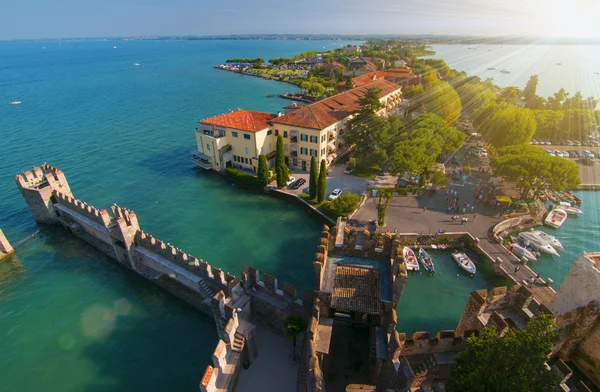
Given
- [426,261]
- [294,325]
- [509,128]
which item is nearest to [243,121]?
[426,261]

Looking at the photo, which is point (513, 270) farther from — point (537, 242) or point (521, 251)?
point (537, 242)

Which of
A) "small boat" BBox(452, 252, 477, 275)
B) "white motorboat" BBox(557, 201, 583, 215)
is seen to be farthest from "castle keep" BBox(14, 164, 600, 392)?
"white motorboat" BBox(557, 201, 583, 215)

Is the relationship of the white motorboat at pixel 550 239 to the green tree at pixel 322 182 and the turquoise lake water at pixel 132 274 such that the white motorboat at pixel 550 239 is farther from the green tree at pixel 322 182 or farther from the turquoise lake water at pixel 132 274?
the green tree at pixel 322 182

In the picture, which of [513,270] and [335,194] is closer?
[513,270]

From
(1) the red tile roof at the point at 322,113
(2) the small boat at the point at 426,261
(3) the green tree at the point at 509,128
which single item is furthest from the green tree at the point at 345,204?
(3) the green tree at the point at 509,128

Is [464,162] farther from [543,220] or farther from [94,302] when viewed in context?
[94,302]

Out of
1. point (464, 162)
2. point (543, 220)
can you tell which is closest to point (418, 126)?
point (464, 162)

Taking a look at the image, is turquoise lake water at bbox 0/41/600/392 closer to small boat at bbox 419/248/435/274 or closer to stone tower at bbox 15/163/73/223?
small boat at bbox 419/248/435/274
